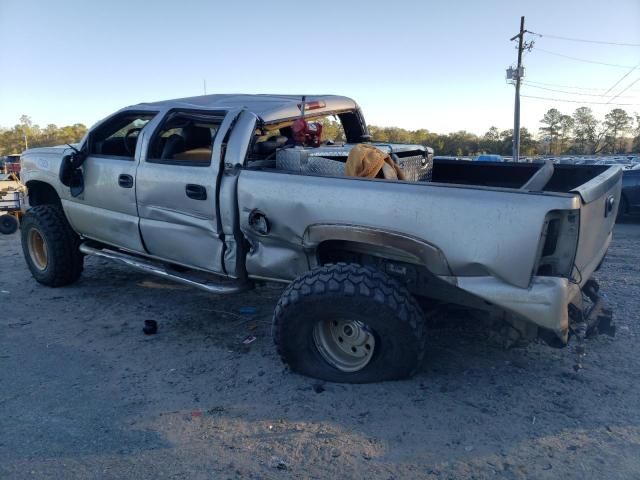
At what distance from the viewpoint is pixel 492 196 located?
8.93 ft

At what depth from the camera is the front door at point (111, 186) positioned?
4465 mm

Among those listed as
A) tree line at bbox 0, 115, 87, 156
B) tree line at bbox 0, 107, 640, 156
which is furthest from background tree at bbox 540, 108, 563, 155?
tree line at bbox 0, 115, 87, 156

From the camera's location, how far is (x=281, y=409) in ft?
10.1

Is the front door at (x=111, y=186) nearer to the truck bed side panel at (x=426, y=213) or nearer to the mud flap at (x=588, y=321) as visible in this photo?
the truck bed side panel at (x=426, y=213)

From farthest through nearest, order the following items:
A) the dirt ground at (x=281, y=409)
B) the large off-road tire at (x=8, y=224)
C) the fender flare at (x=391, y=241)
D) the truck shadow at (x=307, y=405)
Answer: the large off-road tire at (x=8, y=224)
the fender flare at (x=391, y=241)
the truck shadow at (x=307, y=405)
the dirt ground at (x=281, y=409)

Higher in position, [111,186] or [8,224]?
[111,186]

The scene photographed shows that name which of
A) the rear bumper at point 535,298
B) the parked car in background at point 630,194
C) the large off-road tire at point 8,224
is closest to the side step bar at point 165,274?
the rear bumper at point 535,298

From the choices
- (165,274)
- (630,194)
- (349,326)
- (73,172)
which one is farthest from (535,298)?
(630,194)

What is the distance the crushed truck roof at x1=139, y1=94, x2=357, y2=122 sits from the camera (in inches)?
159

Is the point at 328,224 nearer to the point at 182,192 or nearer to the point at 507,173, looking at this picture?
the point at 182,192

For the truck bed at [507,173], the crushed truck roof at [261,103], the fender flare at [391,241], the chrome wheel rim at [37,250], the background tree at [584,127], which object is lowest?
the chrome wheel rim at [37,250]

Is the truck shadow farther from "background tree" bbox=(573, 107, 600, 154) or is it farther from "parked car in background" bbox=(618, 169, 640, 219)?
Answer: "background tree" bbox=(573, 107, 600, 154)

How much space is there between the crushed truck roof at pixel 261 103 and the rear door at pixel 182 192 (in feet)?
0.42

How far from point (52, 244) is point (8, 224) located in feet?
17.0
